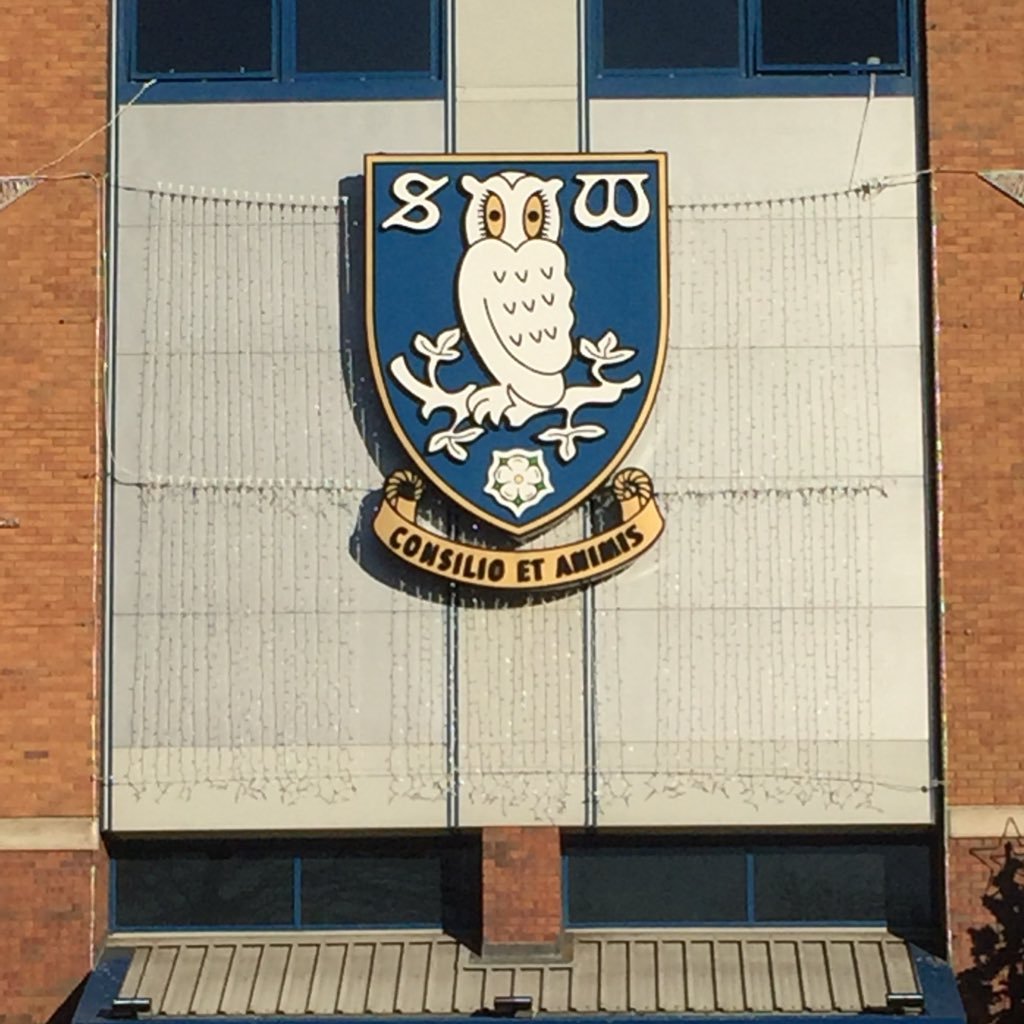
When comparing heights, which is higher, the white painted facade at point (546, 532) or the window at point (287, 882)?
the white painted facade at point (546, 532)

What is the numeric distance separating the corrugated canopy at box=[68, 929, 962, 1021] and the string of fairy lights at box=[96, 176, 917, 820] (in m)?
1.15

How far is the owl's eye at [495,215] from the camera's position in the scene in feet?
55.4

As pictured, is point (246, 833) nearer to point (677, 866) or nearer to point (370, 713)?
point (370, 713)

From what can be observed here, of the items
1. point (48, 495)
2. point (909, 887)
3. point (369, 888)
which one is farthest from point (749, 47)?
point (369, 888)

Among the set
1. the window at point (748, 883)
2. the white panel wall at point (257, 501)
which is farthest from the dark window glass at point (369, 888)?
the window at point (748, 883)

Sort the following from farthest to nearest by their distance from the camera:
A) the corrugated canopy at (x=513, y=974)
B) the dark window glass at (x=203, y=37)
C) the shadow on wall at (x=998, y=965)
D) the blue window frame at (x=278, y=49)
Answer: the dark window glass at (x=203, y=37), the blue window frame at (x=278, y=49), the shadow on wall at (x=998, y=965), the corrugated canopy at (x=513, y=974)

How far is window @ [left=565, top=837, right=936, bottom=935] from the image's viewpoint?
1684 centimetres

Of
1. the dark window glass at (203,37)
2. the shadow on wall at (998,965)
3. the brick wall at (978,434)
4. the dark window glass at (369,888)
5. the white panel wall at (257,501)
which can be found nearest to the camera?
the shadow on wall at (998,965)

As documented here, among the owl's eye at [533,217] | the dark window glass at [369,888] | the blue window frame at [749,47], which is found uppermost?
the blue window frame at [749,47]

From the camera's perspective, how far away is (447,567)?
1653cm

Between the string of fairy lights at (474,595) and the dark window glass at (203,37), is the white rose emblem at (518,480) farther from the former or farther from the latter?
the dark window glass at (203,37)

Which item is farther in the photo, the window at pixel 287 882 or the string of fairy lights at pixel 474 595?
the window at pixel 287 882

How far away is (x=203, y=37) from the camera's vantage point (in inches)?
688

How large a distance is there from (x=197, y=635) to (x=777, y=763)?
4.67m
